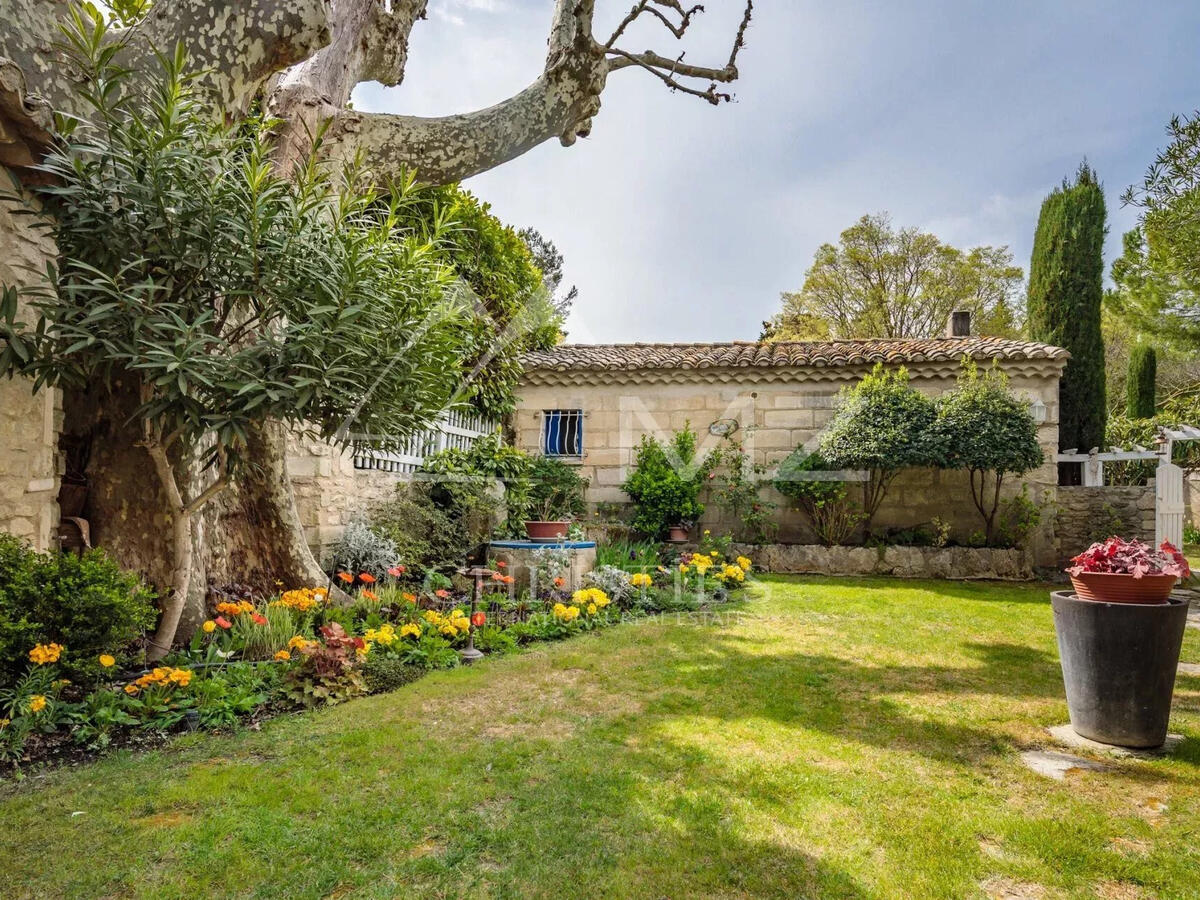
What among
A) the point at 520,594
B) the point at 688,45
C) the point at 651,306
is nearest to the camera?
the point at 520,594

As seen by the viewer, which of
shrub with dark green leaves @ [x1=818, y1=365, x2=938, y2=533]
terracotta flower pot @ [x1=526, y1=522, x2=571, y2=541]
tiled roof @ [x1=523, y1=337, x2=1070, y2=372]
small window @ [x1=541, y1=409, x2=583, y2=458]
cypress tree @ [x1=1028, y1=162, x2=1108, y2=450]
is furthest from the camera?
cypress tree @ [x1=1028, y1=162, x2=1108, y2=450]

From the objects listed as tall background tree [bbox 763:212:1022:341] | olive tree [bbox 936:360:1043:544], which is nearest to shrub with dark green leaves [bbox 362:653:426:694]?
olive tree [bbox 936:360:1043:544]

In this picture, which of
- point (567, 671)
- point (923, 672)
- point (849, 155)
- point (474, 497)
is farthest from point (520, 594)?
point (849, 155)

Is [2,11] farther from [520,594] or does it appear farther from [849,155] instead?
[849,155]

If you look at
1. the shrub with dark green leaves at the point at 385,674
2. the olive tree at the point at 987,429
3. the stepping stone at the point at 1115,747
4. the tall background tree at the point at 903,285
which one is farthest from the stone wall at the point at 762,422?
the tall background tree at the point at 903,285

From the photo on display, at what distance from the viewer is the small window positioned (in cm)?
1145

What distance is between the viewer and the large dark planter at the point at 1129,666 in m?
3.06

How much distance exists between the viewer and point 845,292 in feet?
74.2

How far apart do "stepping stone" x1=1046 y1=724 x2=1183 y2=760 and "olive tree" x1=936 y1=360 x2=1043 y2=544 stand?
20.5 ft

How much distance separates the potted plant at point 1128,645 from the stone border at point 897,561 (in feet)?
21.3

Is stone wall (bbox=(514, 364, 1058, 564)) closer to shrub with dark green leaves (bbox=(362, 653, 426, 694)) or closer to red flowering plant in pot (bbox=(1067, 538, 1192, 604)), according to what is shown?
shrub with dark green leaves (bbox=(362, 653, 426, 694))

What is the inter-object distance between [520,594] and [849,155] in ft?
29.8

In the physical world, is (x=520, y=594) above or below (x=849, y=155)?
below

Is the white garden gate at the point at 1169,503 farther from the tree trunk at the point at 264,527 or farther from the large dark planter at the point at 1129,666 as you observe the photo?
the tree trunk at the point at 264,527
